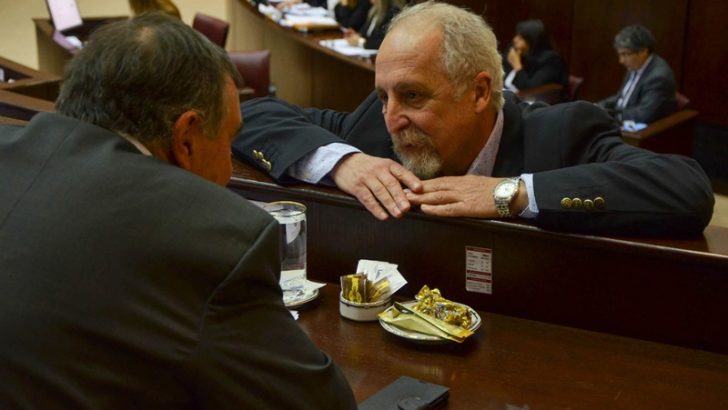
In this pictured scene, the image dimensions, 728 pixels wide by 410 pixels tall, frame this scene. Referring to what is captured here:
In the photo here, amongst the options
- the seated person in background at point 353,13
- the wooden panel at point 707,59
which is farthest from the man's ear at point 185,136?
the seated person in background at point 353,13

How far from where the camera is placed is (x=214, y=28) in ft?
22.2

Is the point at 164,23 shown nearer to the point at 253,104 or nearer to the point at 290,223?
the point at 290,223

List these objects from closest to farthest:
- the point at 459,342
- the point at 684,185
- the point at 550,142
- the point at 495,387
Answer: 1. the point at 495,387
2. the point at 459,342
3. the point at 684,185
4. the point at 550,142

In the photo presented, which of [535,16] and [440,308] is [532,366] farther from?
[535,16]

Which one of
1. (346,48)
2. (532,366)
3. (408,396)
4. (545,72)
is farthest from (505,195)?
(346,48)

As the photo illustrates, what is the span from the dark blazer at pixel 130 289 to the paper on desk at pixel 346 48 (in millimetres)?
6214

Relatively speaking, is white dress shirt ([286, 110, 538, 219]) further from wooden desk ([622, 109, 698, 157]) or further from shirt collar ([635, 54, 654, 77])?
shirt collar ([635, 54, 654, 77])

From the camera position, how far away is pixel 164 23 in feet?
4.14

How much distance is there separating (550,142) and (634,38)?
5.06 metres

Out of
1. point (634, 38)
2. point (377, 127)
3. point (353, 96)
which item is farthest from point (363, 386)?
point (634, 38)

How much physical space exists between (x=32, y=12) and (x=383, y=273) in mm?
10068

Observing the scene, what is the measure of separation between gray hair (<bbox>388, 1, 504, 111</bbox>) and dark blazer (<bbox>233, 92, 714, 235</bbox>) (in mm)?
150

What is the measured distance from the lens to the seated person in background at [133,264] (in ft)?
3.70

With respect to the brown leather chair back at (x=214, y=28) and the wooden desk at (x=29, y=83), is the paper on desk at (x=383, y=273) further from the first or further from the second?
the brown leather chair back at (x=214, y=28)
